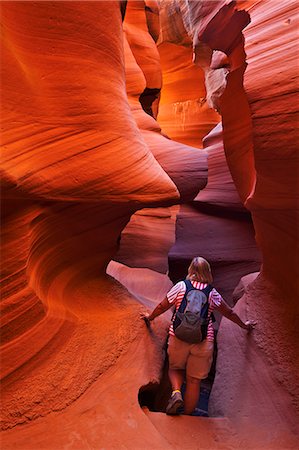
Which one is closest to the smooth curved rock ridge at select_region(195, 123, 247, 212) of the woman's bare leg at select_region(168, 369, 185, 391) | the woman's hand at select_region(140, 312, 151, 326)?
the woman's hand at select_region(140, 312, 151, 326)

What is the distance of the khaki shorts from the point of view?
9.93 ft

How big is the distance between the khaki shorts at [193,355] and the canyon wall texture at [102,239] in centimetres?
29

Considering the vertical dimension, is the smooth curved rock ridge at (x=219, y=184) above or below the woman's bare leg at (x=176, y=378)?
above

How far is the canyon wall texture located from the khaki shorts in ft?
0.94

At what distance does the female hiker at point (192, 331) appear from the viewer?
2.90 metres

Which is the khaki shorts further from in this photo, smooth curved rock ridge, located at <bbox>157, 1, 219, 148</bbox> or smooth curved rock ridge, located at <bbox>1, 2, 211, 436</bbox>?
smooth curved rock ridge, located at <bbox>157, 1, 219, 148</bbox>

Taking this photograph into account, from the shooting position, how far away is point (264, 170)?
2797mm

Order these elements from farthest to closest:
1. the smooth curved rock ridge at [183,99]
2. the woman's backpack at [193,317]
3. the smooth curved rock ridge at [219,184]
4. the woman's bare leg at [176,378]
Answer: the smooth curved rock ridge at [183,99] → the smooth curved rock ridge at [219,184] → the woman's bare leg at [176,378] → the woman's backpack at [193,317]

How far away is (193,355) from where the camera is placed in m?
3.07

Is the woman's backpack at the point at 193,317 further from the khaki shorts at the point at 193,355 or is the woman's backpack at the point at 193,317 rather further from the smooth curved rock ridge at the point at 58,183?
the smooth curved rock ridge at the point at 58,183

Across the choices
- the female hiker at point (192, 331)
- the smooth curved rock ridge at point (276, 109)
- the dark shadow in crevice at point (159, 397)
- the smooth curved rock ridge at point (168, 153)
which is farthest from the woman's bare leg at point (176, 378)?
the smooth curved rock ridge at point (168, 153)

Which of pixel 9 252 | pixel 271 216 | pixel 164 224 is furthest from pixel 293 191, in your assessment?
pixel 164 224

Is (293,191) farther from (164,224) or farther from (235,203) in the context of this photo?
(164,224)

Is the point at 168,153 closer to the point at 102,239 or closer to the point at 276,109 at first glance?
the point at 102,239
